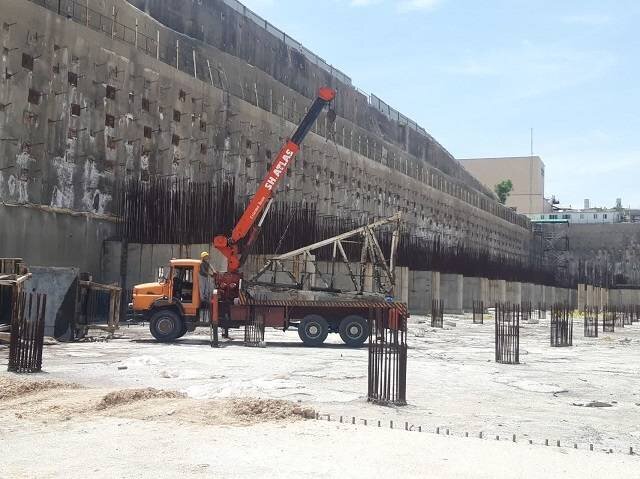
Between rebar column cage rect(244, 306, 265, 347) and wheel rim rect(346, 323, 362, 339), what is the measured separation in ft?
7.50

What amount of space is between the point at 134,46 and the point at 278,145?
11435 mm

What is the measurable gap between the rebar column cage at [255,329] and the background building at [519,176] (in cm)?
10788

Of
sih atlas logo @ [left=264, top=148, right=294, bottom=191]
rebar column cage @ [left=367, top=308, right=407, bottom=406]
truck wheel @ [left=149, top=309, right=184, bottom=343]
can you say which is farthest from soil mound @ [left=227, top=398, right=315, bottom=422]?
sih atlas logo @ [left=264, top=148, right=294, bottom=191]

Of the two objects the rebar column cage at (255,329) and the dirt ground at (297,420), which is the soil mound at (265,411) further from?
the rebar column cage at (255,329)

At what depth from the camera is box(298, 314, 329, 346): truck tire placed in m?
18.8

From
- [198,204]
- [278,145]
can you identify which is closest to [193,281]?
[198,204]

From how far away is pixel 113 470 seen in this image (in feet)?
18.7

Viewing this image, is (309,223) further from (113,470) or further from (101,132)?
(113,470)

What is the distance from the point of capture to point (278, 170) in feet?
71.5

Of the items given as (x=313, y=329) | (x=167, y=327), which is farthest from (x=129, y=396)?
(x=313, y=329)

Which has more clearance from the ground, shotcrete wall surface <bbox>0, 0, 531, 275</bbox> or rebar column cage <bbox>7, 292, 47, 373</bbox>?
shotcrete wall surface <bbox>0, 0, 531, 275</bbox>

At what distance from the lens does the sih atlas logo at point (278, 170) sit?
21.5 m

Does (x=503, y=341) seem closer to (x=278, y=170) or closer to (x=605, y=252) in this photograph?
(x=278, y=170)

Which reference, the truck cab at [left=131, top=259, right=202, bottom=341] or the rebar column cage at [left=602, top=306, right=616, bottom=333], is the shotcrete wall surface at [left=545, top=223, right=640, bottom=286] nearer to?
the rebar column cage at [left=602, top=306, right=616, bottom=333]
